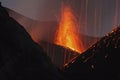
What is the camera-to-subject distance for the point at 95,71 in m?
9.65

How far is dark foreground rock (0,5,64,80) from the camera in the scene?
9.61 metres

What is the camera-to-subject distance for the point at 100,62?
31.7 feet

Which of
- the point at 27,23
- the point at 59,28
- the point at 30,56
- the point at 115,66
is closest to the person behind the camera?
the point at 115,66

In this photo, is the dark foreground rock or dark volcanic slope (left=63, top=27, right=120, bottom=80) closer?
dark volcanic slope (left=63, top=27, right=120, bottom=80)

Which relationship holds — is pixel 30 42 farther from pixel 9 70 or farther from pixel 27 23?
pixel 27 23

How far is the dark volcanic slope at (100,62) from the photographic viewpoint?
368 inches

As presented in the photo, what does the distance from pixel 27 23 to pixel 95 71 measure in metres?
117

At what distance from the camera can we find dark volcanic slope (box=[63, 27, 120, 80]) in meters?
9.34

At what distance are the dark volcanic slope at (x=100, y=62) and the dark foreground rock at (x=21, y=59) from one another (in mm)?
551

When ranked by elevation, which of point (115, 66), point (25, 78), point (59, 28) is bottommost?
point (59, 28)

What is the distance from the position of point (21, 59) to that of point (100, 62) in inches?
A: 81.6

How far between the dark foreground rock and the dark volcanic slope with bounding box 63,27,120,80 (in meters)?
0.55

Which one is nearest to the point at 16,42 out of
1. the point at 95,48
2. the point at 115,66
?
the point at 95,48

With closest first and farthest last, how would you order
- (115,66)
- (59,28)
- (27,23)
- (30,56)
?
(115,66) → (30,56) → (27,23) → (59,28)
